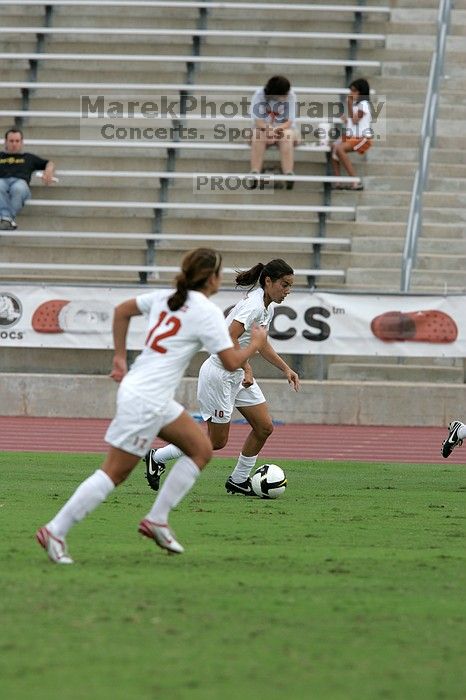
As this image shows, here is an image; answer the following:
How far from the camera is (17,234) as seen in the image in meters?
21.6

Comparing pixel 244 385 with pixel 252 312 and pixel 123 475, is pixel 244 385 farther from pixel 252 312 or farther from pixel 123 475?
pixel 123 475

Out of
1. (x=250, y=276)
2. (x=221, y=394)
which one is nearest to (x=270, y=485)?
(x=221, y=394)

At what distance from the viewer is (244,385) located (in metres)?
10.8

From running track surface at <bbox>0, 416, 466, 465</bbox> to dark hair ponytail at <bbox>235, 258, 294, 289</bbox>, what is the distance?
4477 millimetres

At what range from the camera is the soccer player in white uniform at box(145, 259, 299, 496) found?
10695 mm

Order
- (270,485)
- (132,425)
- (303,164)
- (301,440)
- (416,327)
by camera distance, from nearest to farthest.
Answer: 1. (132,425)
2. (270,485)
3. (301,440)
4. (416,327)
5. (303,164)

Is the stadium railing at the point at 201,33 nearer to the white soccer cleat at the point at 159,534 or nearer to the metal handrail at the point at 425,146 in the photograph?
the metal handrail at the point at 425,146

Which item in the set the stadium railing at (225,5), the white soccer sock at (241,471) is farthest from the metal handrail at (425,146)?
the white soccer sock at (241,471)

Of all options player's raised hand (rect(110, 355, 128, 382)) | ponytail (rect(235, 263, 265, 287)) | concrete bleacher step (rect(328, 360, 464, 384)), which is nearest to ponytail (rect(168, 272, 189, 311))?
player's raised hand (rect(110, 355, 128, 382))

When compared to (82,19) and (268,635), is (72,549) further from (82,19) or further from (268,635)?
(82,19)

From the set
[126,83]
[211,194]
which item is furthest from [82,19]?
[211,194]

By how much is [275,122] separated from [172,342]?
15.7m

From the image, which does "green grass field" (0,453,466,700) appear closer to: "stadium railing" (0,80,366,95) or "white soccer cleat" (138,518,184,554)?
"white soccer cleat" (138,518,184,554)

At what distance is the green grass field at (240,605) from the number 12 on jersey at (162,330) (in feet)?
3.94
